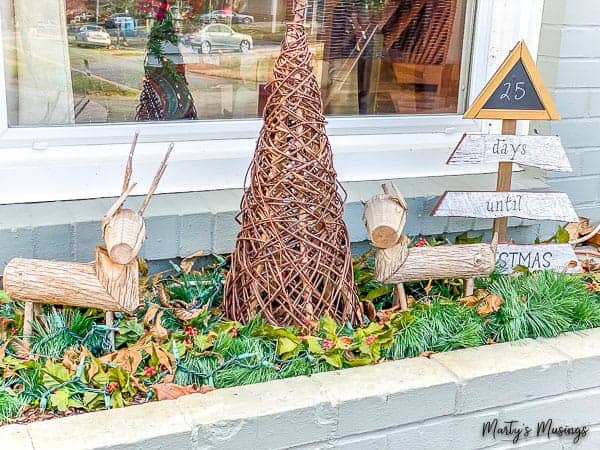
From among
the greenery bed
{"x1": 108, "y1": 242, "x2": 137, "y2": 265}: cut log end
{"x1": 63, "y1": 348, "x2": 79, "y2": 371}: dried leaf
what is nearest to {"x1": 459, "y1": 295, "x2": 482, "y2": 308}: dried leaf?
the greenery bed

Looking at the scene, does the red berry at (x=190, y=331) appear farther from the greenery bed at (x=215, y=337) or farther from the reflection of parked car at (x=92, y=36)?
the reflection of parked car at (x=92, y=36)

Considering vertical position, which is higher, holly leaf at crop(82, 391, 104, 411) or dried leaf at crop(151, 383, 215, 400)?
dried leaf at crop(151, 383, 215, 400)

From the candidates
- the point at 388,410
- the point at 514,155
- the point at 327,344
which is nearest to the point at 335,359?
the point at 327,344

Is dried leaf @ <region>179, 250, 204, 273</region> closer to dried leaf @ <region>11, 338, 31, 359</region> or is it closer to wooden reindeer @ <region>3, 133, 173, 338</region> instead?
wooden reindeer @ <region>3, 133, 173, 338</region>

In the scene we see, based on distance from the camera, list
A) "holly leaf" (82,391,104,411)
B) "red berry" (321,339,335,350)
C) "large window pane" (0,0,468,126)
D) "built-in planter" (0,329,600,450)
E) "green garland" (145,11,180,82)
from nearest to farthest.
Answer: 1. "built-in planter" (0,329,600,450)
2. "holly leaf" (82,391,104,411)
3. "red berry" (321,339,335,350)
4. "large window pane" (0,0,468,126)
5. "green garland" (145,11,180,82)

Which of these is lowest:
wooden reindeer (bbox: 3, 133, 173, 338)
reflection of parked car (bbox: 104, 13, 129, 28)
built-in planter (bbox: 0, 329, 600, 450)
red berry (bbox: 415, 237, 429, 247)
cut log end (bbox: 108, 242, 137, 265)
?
built-in planter (bbox: 0, 329, 600, 450)

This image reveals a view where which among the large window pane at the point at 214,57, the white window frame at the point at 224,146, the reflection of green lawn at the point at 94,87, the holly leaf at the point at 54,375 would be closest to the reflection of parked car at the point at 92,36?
the large window pane at the point at 214,57

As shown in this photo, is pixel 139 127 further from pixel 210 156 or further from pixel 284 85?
pixel 284 85

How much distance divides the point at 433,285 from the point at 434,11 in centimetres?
118

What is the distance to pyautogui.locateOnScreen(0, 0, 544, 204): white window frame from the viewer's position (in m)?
2.22

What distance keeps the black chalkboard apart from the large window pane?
48 cm

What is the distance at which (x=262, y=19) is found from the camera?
278 cm

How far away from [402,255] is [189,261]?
0.69m

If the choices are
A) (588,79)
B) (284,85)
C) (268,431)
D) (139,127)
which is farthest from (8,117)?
(588,79)
